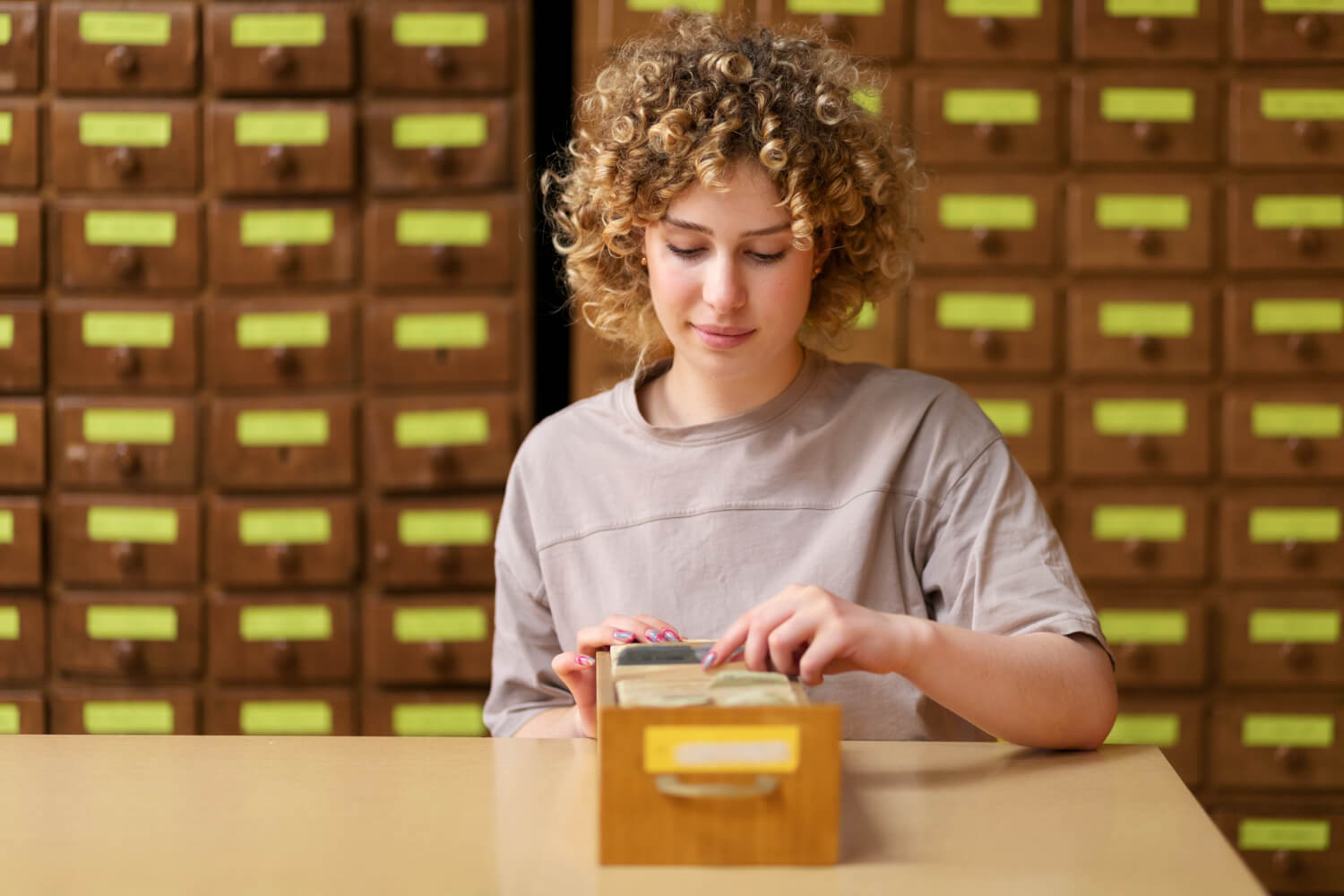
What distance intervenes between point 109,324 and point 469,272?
56 centimetres

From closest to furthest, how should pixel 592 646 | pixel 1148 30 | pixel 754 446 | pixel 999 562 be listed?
pixel 592 646 → pixel 999 562 → pixel 754 446 → pixel 1148 30

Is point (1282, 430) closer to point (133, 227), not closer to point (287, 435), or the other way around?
point (287, 435)

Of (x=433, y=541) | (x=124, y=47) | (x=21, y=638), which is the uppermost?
(x=124, y=47)

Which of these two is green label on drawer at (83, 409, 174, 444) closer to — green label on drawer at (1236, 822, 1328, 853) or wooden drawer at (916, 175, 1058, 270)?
wooden drawer at (916, 175, 1058, 270)

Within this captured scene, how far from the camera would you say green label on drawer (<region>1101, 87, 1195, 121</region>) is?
192 centimetres

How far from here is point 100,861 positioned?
0.71 metres

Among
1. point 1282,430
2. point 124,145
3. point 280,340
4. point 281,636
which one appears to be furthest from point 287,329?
point 1282,430

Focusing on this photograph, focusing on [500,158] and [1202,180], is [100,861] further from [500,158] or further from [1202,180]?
[1202,180]

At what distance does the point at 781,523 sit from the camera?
1149 millimetres

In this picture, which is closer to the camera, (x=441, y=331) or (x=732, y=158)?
(x=732, y=158)

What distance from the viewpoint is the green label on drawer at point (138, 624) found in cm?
199

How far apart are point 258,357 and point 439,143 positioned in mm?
432

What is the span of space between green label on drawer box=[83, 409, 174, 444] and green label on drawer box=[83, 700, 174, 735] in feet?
1.34

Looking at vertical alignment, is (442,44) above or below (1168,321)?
above
